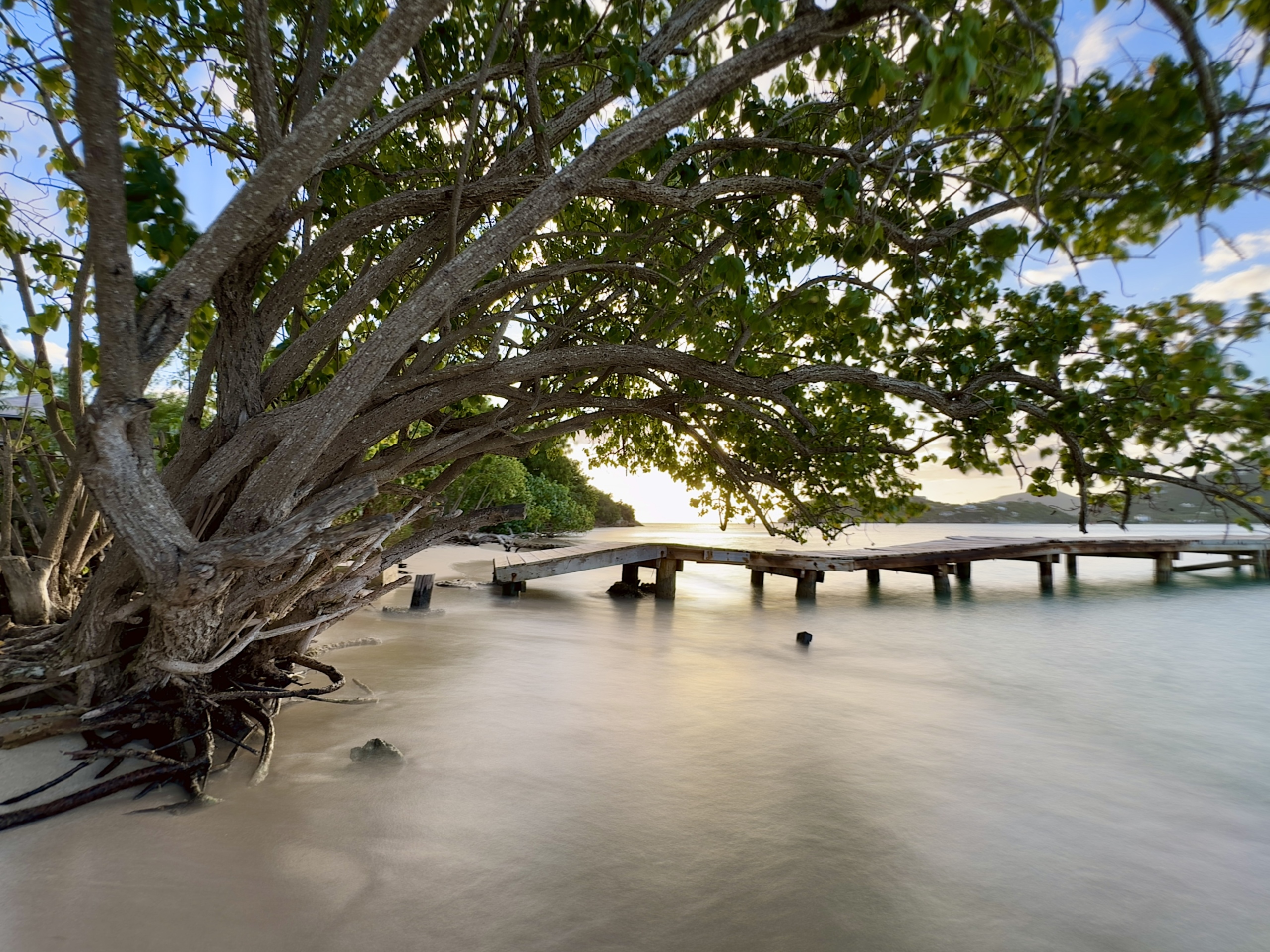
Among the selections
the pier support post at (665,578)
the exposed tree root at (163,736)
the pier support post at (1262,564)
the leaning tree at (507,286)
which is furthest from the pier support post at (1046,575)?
the exposed tree root at (163,736)

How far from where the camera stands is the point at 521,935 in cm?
291

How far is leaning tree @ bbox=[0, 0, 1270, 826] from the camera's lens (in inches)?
123

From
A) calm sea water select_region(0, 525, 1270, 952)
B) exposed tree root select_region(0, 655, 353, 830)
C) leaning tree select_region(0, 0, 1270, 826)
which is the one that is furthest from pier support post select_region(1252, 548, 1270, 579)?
exposed tree root select_region(0, 655, 353, 830)

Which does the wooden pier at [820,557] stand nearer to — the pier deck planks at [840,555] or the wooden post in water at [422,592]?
the pier deck planks at [840,555]

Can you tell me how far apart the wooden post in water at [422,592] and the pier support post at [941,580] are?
1367cm

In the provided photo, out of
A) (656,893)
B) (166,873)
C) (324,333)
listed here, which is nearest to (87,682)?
(166,873)

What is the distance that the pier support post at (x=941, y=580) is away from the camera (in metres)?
17.8

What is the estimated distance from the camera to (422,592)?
11539 mm

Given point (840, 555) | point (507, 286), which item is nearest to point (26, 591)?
point (507, 286)

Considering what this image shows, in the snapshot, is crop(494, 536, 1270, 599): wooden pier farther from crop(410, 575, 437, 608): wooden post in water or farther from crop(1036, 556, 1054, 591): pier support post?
crop(410, 575, 437, 608): wooden post in water

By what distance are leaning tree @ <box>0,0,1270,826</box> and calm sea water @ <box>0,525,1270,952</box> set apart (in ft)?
2.68

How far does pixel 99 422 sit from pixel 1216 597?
2623cm

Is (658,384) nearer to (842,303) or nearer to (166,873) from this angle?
(842,303)

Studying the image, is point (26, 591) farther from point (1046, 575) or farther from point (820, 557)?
point (1046, 575)
